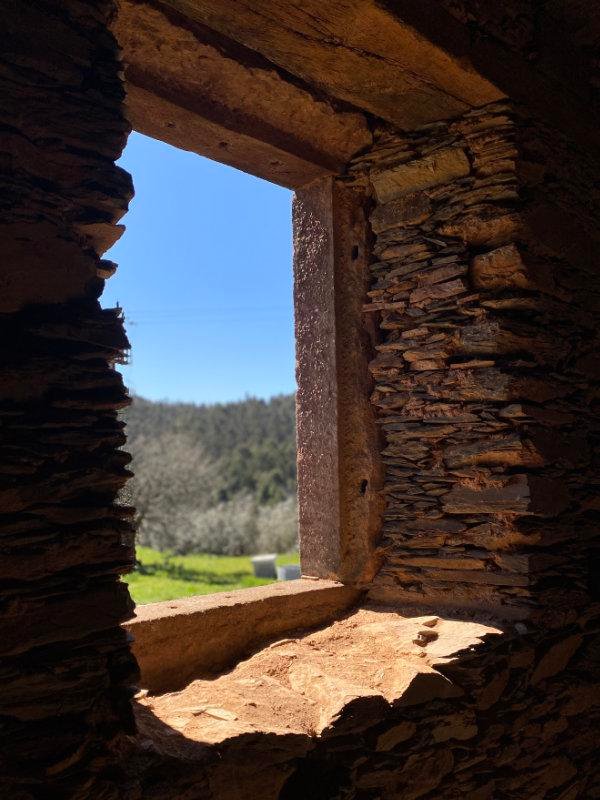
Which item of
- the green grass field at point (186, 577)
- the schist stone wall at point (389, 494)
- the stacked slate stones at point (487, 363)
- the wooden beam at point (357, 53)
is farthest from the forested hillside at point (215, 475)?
the wooden beam at point (357, 53)

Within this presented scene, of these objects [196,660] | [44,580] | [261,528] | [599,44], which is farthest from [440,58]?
[261,528]

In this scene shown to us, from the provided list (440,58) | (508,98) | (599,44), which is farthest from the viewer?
(599,44)

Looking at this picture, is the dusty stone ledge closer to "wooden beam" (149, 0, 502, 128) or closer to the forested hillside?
"wooden beam" (149, 0, 502, 128)

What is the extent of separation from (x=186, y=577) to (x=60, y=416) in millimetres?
8599

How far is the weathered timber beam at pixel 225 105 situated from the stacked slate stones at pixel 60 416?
66 centimetres

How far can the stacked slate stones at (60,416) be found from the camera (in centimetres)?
158

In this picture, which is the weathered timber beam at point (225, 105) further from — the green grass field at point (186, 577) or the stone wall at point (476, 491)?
the green grass field at point (186, 577)

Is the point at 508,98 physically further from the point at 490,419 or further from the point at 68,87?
the point at 68,87

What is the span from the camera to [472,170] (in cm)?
302

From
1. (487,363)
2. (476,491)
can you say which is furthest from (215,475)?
(487,363)

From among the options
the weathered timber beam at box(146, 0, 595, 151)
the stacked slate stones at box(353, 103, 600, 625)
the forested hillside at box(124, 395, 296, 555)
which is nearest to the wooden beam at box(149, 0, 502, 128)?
the weathered timber beam at box(146, 0, 595, 151)

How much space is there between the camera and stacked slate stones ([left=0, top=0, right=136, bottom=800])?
5.17 feet

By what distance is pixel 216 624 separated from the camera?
271cm

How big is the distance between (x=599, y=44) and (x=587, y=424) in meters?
1.80
